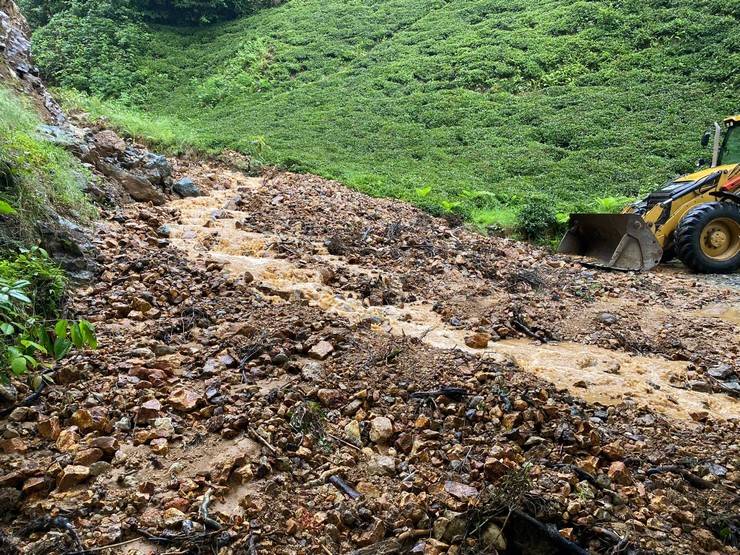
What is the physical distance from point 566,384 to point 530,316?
1.59 m

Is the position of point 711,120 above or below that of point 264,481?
above

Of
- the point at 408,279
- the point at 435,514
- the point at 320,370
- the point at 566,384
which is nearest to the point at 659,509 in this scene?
the point at 435,514

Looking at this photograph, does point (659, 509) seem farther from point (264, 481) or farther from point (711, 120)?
point (711, 120)

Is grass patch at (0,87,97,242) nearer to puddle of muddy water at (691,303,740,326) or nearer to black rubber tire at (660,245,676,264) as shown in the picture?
puddle of muddy water at (691,303,740,326)

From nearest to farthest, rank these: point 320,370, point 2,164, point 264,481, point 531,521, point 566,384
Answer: point 531,521, point 264,481, point 320,370, point 566,384, point 2,164

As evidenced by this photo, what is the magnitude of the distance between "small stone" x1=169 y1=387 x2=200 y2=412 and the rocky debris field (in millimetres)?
13

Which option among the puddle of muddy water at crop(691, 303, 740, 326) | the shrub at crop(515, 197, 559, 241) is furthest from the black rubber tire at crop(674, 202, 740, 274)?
the shrub at crop(515, 197, 559, 241)

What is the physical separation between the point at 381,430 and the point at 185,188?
23.0ft

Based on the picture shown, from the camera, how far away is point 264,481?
267 centimetres

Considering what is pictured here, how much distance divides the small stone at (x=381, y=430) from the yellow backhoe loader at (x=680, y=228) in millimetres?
6140

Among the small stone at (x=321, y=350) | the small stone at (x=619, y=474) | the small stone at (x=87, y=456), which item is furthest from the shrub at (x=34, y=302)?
the small stone at (x=619, y=474)

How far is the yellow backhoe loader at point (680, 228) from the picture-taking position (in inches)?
311

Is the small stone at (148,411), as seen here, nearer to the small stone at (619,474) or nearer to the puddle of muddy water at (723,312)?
the small stone at (619,474)

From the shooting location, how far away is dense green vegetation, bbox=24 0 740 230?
1311 cm
